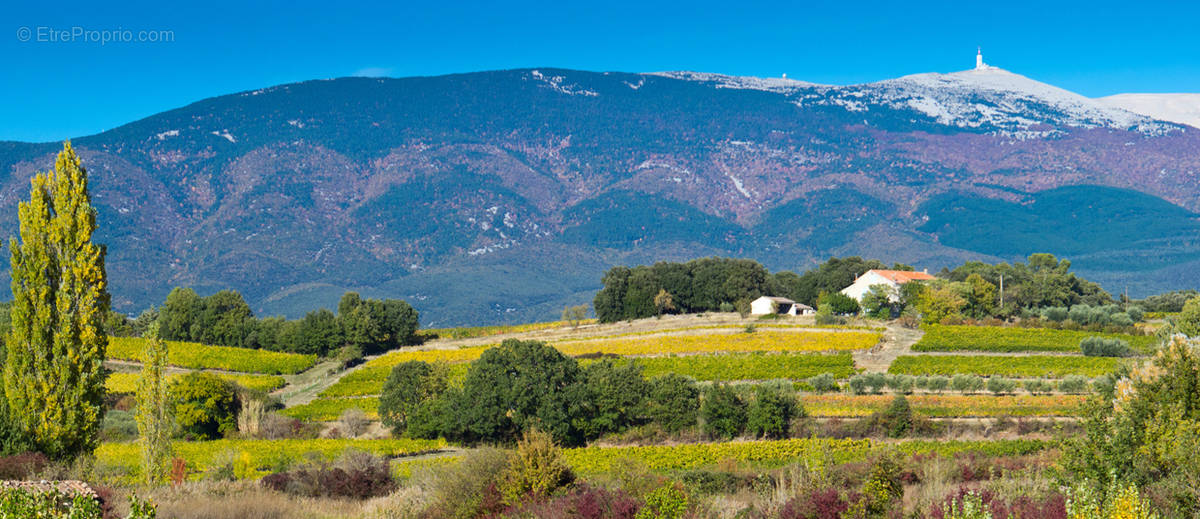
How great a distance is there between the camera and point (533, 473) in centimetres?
2147

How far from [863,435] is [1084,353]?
31.9 metres

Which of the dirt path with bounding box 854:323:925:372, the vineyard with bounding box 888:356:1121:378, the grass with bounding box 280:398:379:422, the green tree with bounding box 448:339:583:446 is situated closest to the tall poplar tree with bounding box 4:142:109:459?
the green tree with bounding box 448:339:583:446

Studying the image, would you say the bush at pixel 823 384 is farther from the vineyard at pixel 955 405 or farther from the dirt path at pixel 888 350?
the dirt path at pixel 888 350

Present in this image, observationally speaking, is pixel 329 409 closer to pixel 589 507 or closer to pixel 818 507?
pixel 589 507

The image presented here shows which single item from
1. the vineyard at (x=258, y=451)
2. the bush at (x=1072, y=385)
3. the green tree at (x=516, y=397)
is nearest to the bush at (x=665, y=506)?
the vineyard at (x=258, y=451)

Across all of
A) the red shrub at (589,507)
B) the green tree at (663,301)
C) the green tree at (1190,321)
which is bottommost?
the red shrub at (589,507)

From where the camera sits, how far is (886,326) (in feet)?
280

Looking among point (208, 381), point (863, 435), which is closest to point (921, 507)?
point (863, 435)

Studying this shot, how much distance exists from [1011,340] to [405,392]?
4385 centimetres

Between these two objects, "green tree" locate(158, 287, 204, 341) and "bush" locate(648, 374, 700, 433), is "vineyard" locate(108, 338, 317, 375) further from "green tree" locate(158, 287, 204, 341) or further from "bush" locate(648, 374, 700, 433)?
"bush" locate(648, 374, 700, 433)

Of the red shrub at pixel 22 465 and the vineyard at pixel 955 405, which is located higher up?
the red shrub at pixel 22 465

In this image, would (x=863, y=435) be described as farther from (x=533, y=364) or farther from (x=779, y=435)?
(x=533, y=364)

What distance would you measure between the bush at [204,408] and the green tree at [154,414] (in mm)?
28304

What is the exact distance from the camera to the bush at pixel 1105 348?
67.2m
